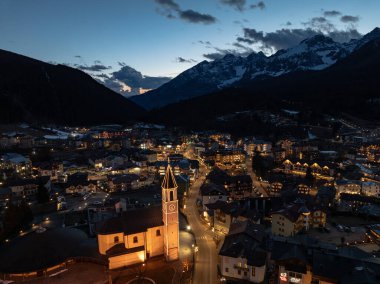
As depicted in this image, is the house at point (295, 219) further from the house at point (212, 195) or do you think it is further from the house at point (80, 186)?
the house at point (80, 186)

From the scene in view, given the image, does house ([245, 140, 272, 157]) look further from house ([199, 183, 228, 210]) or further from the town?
house ([199, 183, 228, 210])

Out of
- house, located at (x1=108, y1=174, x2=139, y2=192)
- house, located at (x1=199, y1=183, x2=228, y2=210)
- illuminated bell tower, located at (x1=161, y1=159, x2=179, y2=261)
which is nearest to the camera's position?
illuminated bell tower, located at (x1=161, y1=159, x2=179, y2=261)

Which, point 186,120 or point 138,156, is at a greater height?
point 186,120

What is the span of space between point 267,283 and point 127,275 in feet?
43.1

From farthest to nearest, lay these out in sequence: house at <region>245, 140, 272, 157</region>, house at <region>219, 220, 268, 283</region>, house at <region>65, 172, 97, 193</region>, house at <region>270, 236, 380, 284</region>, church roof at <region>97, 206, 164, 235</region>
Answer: house at <region>245, 140, 272, 157</region> → house at <region>65, 172, 97, 193</region> → church roof at <region>97, 206, 164, 235</region> → house at <region>219, 220, 268, 283</region> → house at <region>270, 236, 380, 284</region>

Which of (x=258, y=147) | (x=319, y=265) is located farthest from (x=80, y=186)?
(x=258, y=147)

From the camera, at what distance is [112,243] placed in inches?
1188

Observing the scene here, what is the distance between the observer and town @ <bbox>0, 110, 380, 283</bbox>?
1104 inches

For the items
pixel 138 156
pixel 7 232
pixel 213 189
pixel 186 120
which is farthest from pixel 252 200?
pixel 186 120

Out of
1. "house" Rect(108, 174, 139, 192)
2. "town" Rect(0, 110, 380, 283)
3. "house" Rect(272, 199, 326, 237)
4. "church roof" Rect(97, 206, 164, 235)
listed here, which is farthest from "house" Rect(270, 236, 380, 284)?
"house" Rect(108, 174, 139, 192)

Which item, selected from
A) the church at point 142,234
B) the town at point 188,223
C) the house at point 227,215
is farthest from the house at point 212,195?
the church at point 142,234

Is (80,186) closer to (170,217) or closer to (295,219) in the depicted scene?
(170,217)

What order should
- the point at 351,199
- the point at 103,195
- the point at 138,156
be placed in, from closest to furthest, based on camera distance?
the point at 351,199
the point at 103,195
the point at 138,156

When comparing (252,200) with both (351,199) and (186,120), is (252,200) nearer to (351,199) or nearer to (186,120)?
(351,199)
